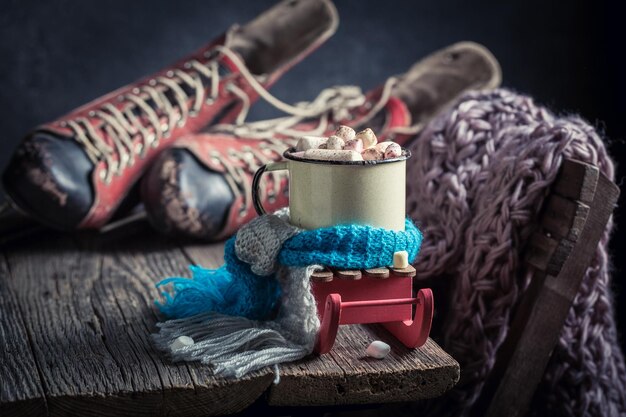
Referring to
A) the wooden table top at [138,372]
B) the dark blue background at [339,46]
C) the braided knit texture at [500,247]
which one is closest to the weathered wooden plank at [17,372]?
the wooden table top at [138,372]

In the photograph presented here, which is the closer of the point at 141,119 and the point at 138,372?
the point at 138,372

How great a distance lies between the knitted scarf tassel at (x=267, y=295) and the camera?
0.77 m

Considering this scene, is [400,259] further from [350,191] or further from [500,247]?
[500,247]

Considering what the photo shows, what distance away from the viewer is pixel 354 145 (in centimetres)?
79

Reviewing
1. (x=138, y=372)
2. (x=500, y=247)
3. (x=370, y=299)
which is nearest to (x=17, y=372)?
(x=138, y=372)

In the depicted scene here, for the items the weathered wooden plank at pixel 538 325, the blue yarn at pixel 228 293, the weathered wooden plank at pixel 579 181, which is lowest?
the weathered wooden plank at pixel 538 325

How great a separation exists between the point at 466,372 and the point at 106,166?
621 mm

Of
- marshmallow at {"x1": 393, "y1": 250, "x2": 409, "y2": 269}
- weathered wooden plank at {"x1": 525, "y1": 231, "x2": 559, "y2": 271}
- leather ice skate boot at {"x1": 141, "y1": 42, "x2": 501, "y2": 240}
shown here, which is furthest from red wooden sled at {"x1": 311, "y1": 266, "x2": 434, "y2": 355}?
leather ice skate boot at {"x1": 141, "y1": 42, "x2": 501, "y2": 240}

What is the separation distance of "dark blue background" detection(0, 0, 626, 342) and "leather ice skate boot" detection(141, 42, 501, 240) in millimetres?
263

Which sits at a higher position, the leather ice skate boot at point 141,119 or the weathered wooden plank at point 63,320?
the leather ice skate boot at point 141,119

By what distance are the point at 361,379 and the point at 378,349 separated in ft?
0.14

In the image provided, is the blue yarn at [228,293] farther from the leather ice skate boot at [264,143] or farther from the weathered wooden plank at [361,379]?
the leather ice skate boot at [264,143]

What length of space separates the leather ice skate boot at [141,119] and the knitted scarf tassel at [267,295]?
1.32 ft

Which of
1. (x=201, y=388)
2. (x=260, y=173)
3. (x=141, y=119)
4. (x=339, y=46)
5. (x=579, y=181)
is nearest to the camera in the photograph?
(x=201, y=388)
